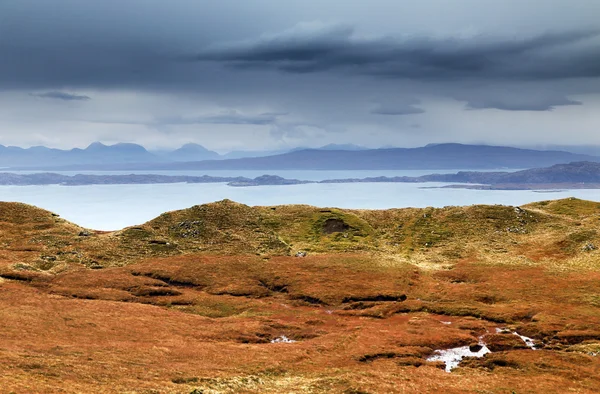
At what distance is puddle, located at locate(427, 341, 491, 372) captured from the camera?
2101 inches

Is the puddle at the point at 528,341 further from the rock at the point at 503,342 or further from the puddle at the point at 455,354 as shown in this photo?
the puddle at the point at 455,354

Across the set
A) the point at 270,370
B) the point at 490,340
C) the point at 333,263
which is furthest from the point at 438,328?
the point at 333,263

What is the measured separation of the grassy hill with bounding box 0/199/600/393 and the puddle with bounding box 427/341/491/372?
1039 millimetres

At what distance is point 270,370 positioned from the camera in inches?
1858

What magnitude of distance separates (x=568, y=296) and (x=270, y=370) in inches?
2102

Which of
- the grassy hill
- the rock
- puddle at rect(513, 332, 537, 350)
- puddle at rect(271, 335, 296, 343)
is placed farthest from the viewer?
puddle at rect(271, 335, 296, 343)

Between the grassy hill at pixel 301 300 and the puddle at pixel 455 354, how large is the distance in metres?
1.04

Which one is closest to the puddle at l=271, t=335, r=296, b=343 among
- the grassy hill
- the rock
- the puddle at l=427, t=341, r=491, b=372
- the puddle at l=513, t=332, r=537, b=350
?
the grassy hill

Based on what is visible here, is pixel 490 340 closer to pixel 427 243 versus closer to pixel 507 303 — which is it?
pixel 507 303

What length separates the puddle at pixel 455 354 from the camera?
53375mm

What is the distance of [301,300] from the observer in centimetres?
8019

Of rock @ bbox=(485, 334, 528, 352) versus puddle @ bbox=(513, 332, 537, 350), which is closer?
rock @ bbox=(485, 334, 528, 352)

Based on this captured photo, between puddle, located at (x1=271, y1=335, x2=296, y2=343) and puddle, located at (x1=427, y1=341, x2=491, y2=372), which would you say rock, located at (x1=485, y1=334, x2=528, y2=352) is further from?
puddle, located at (x1=271, y1=335, x2=296, y2=343)

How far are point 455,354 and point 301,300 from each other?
31.0m
